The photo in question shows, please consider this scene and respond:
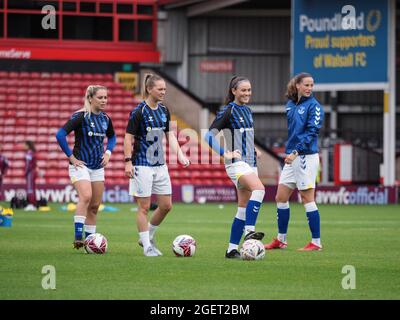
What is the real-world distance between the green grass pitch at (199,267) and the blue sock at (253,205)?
54 cm

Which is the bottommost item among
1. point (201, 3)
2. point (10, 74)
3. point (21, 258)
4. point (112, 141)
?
point (21, 258)

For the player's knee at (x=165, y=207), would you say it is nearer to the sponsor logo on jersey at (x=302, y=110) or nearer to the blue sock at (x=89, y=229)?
the blue sock at (x=89, y=229)

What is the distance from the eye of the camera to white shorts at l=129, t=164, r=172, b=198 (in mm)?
13523

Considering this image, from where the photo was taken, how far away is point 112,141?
15141mm

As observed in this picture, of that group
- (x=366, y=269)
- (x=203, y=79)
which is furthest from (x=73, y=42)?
(x=366, y=269)

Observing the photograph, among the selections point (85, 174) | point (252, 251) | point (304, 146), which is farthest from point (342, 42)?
point (252, 251)

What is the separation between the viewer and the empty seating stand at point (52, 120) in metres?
34.7

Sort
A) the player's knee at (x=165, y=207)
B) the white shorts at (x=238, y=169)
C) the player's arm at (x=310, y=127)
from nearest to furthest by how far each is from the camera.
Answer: the white shorts at (x=238, y=169), the player's knee at (x=165, y=207), the player's arm at (x=310, y=127)

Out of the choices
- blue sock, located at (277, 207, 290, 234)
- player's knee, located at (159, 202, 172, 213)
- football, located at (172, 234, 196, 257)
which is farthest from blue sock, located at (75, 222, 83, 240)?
blue sock, located at (277, 207, 290, 234)

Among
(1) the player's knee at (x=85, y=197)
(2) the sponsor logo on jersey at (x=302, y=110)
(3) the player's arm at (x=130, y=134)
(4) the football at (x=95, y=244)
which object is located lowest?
(4) the football at (x=95, y=244)

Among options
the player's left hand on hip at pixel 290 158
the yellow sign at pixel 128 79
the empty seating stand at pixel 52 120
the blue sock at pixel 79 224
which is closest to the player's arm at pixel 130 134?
the blue sock at pixel 79 224

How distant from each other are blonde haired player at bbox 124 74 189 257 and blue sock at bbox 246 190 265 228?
96 cm
